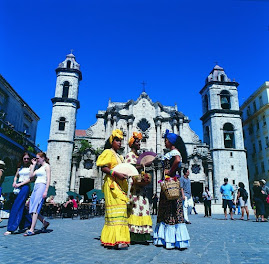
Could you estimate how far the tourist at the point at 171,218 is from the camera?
13.2 feet

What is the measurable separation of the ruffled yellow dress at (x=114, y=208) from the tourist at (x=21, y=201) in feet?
8.70

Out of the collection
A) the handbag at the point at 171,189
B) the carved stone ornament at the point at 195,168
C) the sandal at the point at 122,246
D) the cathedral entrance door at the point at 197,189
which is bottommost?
the sandal at the point at 122,246

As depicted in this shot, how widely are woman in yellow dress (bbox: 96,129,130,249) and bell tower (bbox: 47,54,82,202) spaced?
22566 mm

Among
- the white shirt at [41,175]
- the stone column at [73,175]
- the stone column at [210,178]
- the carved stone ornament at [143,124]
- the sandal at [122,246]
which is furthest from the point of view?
the carved stone ornament at [143,124]

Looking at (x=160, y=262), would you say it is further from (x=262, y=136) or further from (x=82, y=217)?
(x=262, y=136)

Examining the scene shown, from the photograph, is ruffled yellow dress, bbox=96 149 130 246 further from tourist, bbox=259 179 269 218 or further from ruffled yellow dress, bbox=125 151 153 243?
tourist, bbox=259 179 269 218

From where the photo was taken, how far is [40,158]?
5934 mm

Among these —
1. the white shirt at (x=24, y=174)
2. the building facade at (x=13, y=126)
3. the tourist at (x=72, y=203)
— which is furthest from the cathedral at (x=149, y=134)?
the white shirt at (x=24, y=174)

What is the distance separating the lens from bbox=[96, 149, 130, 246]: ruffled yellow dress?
393 centimetres

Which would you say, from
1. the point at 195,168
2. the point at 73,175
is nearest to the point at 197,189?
the point at 195,168

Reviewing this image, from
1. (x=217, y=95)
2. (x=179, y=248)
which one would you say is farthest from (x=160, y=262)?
(x=217, y=95)

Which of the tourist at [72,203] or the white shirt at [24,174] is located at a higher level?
the white shirt at [24,174]

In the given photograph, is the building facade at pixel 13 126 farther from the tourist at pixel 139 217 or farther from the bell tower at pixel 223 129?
the bell tower at pixel 223 129

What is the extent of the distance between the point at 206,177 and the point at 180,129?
22.6 ft
